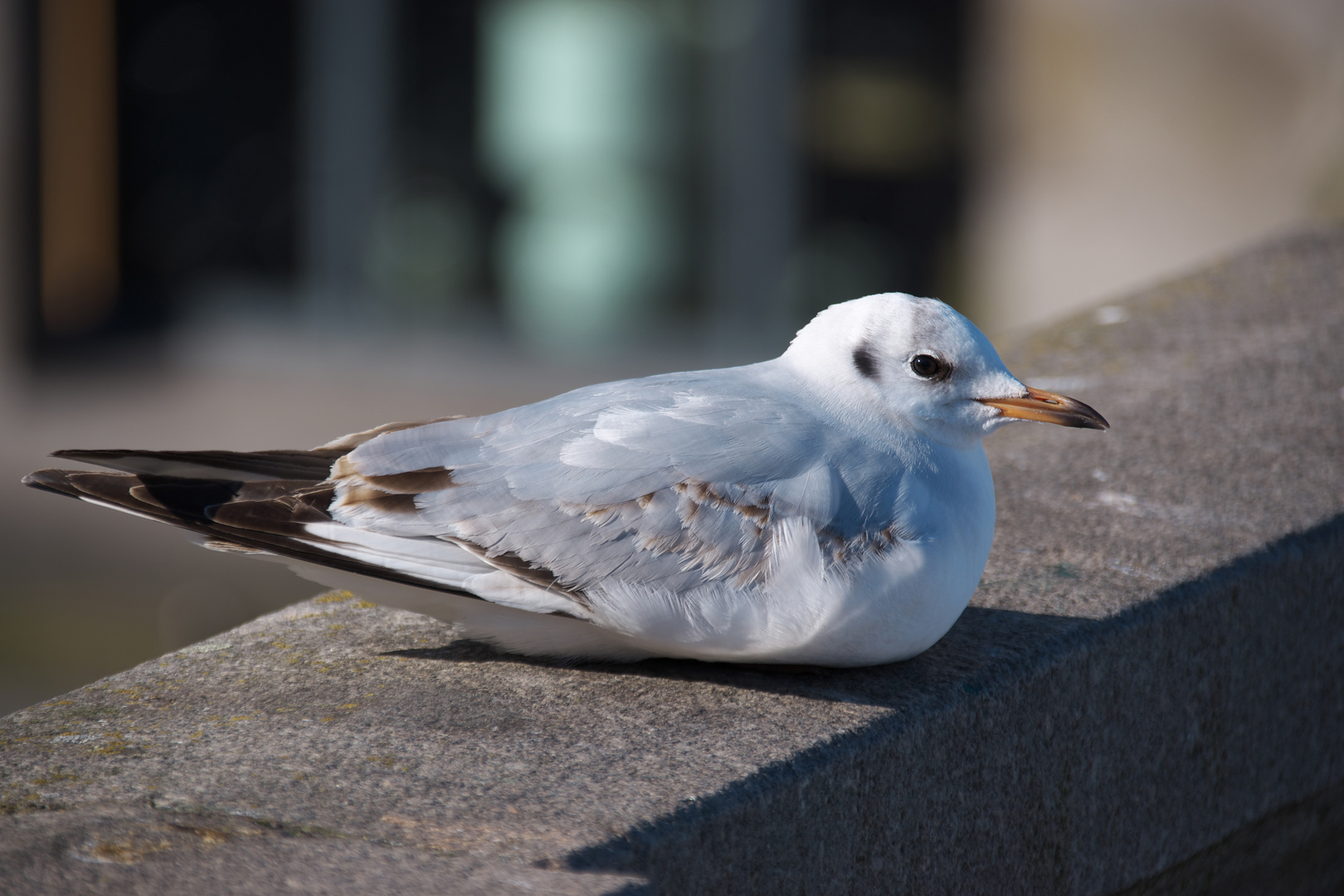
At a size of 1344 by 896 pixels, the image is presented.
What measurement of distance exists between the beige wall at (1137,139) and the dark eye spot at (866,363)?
13.8 ft

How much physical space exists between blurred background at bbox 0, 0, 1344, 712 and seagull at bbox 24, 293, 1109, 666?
4296 mm

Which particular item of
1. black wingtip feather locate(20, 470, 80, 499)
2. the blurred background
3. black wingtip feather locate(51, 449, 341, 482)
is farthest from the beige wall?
black wingtip feather locate(20, 470, 80, 499)

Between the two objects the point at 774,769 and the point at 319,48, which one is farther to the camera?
the point at 319,48

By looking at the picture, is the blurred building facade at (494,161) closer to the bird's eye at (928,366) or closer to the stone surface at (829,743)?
the stone surface at (829,743)

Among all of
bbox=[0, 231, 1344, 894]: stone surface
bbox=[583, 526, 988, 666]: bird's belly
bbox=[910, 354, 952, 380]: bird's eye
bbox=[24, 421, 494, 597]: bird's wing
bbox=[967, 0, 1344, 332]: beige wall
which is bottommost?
bbox=[0, 231, 1344, 894]: stone surface

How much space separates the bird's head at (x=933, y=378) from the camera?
2098 millimetres

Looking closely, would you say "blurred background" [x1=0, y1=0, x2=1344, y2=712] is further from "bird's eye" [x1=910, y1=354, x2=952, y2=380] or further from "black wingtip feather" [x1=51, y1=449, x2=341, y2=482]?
"bird's eye" [x1=910, y1=354, x2=952, y2=380]

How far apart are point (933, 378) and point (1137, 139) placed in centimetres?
461

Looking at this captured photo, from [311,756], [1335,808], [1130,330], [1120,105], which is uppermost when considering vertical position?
[1120,105]

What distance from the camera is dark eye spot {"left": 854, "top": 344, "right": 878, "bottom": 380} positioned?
83.5 inches

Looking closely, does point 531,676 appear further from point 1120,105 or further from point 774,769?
point 1120,105

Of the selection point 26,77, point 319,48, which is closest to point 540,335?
point 319,48

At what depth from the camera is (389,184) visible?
718cm

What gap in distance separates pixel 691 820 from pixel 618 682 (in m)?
0.43
